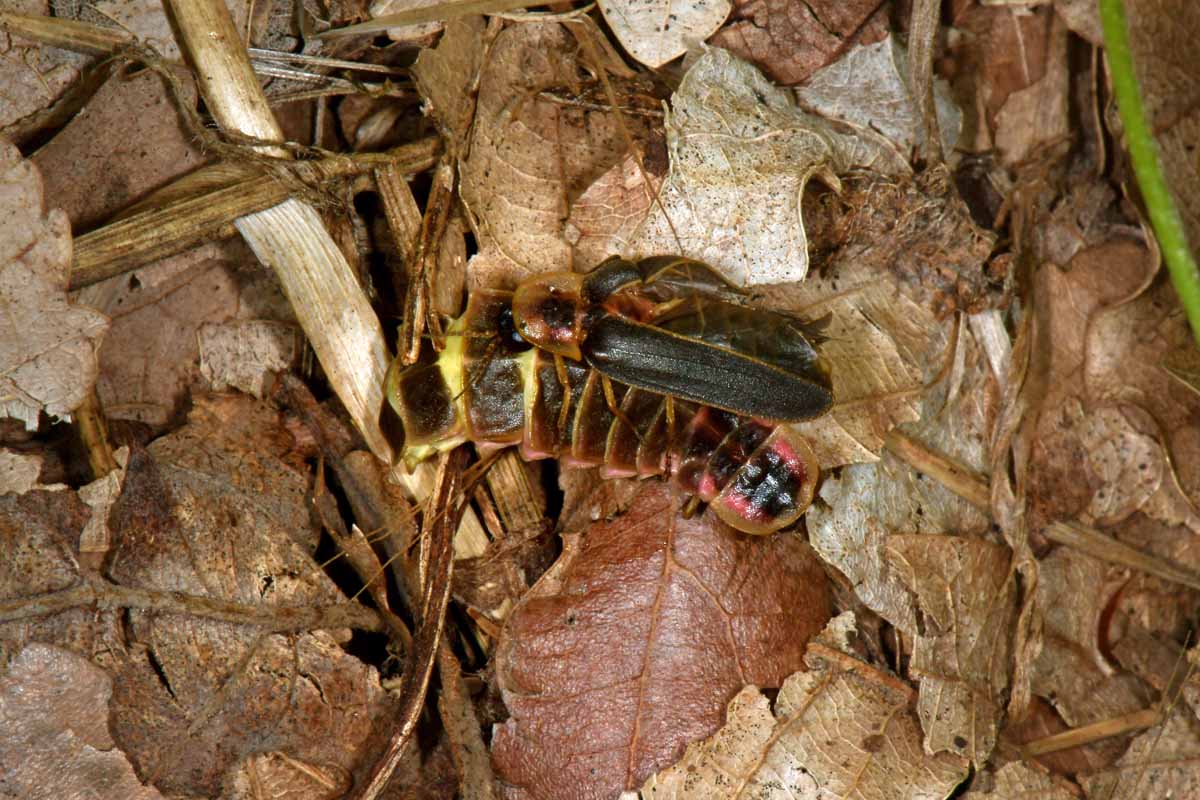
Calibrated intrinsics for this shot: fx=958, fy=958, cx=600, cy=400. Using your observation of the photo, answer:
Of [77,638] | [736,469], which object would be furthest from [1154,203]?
[77,638]

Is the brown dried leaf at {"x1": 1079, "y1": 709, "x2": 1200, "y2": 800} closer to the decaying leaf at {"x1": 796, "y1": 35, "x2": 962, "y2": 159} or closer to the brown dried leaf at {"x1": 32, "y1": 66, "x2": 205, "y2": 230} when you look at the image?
the decaying leaf at {"x1": 796, "y1": 35, "x2": 962, "y2": 159}

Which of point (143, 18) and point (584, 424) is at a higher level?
point (143, 18)

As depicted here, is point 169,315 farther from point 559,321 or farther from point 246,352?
point 559,321

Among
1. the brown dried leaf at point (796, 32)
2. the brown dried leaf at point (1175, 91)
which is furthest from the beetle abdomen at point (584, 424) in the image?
the brown dried leaf at point (1175, 91)

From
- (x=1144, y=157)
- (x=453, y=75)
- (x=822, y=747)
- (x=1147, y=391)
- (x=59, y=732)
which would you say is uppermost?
(x=453, y=75)

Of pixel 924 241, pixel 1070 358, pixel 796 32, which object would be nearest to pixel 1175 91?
pixel 1070 358

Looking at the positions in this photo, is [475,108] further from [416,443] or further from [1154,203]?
[1154,203]

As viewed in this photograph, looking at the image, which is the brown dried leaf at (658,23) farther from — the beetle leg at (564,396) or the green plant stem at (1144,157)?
the green plant stem at (1144,157)
